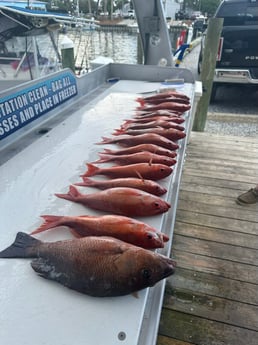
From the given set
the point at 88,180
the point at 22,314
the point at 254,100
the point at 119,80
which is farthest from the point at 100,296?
the point at 254,100

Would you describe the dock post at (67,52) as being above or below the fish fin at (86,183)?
above

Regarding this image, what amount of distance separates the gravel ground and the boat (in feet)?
7.51

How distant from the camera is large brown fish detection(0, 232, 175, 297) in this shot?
1125 millimetres

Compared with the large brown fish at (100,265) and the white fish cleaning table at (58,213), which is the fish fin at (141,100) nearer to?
the white fish cleaning table at (58,213)

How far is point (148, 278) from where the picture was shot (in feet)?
3.73

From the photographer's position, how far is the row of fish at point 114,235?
3.73ft

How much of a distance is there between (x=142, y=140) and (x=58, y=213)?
103 centimetres

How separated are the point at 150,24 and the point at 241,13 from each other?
173 inches

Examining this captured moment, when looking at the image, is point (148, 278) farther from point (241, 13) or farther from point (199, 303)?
point (241, 13)

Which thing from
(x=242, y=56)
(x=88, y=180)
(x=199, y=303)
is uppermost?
(x=242, y=56)

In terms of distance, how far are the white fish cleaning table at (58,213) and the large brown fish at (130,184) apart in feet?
0.17

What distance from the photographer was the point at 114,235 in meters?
1.36

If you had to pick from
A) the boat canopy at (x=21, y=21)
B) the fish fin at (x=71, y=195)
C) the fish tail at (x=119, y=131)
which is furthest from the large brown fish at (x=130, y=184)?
the boat canopy at (x=21, y=21)

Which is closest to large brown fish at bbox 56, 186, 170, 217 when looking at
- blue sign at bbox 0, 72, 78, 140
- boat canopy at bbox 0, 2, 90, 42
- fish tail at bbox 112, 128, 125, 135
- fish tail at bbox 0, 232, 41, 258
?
fish tail at bbox 0, 232, 41, 258
